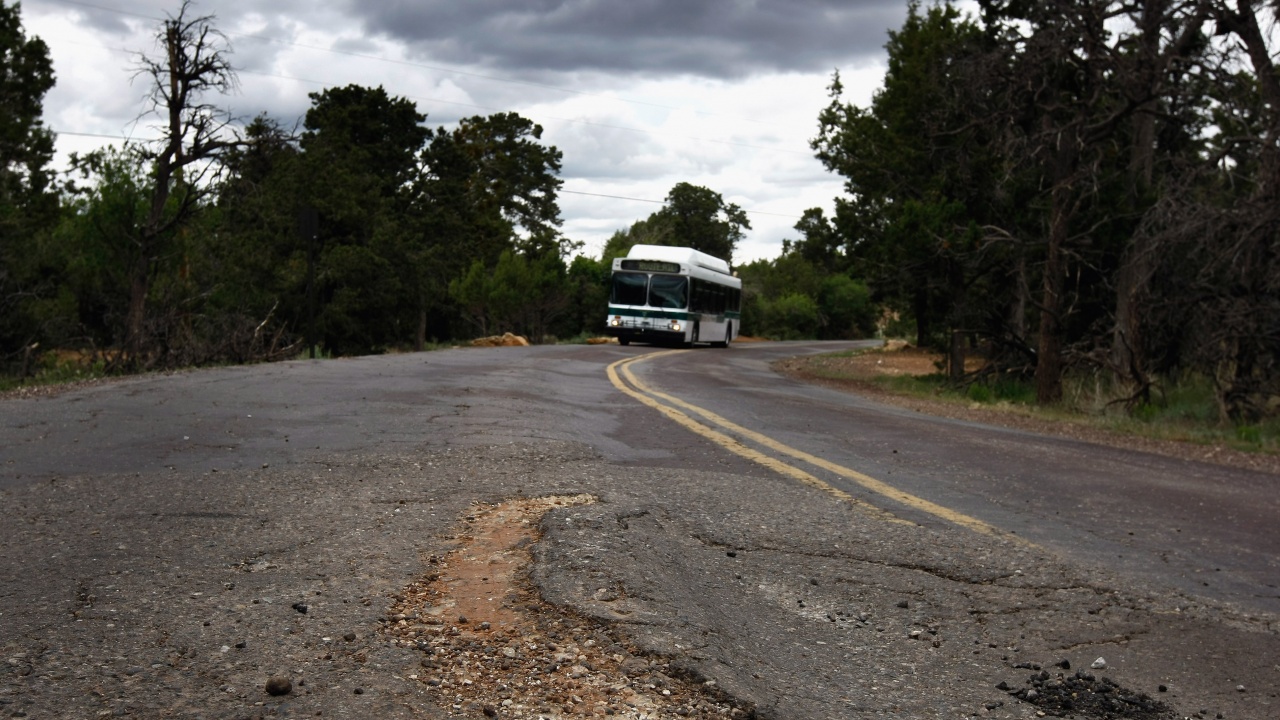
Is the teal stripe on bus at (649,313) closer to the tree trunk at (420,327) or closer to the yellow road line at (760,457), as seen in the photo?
the tree trunk at (420,327)

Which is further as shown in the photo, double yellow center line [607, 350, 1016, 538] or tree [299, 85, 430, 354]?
tree [299, 85, 430, 354]

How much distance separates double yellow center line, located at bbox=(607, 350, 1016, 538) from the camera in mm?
5762

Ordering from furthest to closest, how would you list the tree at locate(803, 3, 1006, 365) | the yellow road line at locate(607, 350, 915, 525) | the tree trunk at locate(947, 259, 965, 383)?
1. the tree trunk at locate(947, 259, 965, 383)
2. the tree at locate(803, 3, 1006, 365)
3. the yellow road line at locate(607, 350, 915, 525)

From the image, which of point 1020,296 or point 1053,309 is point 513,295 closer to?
point 1020,296

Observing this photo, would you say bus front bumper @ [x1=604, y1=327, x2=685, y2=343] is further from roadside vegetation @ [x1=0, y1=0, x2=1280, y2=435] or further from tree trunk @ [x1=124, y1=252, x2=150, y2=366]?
tree trunk @ [x1=124, y1=252, x2=150, y2=366]

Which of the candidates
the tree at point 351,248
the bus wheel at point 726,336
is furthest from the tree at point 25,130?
the bus wheel at point 726,336

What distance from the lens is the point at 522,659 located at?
320cm

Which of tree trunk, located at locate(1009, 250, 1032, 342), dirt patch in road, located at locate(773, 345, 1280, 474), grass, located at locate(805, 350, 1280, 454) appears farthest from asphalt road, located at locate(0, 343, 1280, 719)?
tree trunk, located at locate(1009, 250, 1032, 342)

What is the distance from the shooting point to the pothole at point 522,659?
2.92m

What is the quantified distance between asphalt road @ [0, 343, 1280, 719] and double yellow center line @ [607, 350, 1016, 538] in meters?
0.05

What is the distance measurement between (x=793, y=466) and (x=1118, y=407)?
11081 mm

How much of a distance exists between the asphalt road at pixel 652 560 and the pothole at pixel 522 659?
0.06 m

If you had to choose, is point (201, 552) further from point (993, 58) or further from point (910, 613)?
point (993, 58)

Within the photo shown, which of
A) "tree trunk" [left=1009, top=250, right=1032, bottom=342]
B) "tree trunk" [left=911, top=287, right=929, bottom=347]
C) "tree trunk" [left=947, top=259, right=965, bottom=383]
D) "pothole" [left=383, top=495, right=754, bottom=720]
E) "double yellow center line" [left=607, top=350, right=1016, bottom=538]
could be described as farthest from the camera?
"tree trunk" [left=911, top=287, right=929, bottom=347]
